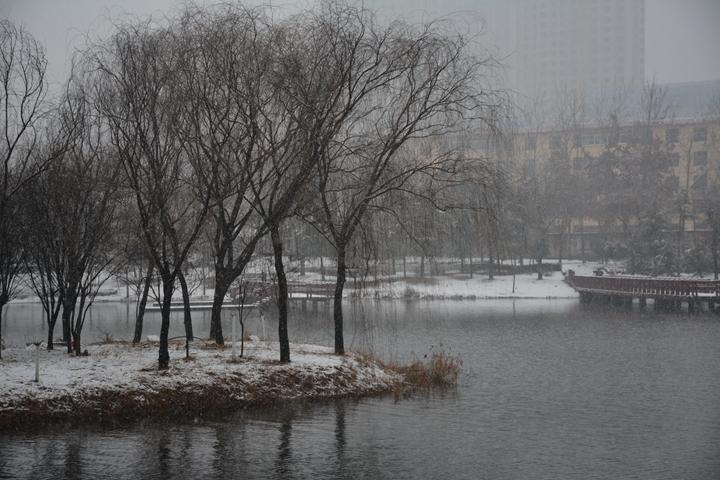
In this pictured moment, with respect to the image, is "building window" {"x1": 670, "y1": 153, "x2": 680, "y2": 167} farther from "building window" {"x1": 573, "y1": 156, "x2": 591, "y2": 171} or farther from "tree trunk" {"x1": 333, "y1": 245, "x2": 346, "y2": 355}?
"tree trunk" {"x1": 333, "y1": 245, "x2": 346, "y2": 355}

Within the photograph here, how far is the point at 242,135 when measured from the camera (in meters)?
19.3

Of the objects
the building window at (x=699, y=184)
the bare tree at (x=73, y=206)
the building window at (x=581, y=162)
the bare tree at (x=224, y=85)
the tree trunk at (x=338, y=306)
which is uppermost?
the building window at (x=581, y=162)

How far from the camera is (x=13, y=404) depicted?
15055 mm

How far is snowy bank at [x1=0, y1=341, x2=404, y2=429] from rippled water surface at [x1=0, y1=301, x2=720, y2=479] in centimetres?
67

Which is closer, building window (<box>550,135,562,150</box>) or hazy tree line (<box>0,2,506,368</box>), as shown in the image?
hazy tree line (<box>0,2,506,368</box>)

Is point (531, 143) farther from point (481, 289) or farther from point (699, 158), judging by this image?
point (699, 158)

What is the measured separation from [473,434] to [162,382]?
257 inches

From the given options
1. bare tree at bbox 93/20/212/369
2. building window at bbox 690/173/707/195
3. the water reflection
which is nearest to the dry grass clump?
the water reflection

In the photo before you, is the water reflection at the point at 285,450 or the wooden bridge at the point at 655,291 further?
the wooden bridge at the point at 655,291

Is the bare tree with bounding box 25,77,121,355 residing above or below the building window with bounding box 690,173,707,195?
below

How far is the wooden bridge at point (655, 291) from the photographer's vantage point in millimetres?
53625

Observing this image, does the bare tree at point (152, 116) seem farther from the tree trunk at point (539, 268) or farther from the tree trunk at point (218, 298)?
the tree trunk at point (539, 268)

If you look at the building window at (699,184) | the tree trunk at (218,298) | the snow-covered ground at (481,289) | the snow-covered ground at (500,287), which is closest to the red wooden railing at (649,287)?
the snow-covered ground at (500,287)

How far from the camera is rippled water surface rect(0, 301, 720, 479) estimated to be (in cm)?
1316
